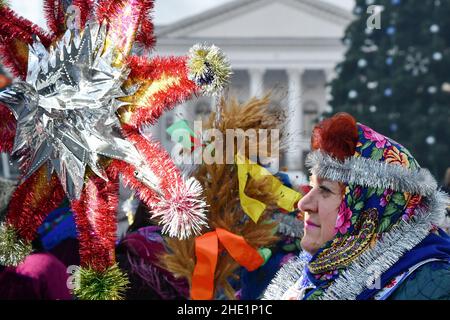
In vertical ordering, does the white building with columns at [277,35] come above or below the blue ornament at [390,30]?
above

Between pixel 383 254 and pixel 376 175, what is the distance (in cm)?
23

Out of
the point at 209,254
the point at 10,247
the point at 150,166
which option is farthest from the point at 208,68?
the point at 209,254

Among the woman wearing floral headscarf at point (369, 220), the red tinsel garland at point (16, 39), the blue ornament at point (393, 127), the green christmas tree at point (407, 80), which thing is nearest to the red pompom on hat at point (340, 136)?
the woman wearing floral headscarf at point (369, 220)

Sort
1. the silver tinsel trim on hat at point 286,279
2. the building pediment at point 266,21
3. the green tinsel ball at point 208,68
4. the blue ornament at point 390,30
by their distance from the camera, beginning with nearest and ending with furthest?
the green tinsel ball at point 208,68 < the silver tinsel trim on hat at point 286,279 < the blue ornament at point 390,30 < the building pediment at point 266,21

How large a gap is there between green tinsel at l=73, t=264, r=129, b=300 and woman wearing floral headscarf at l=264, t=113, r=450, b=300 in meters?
0.63

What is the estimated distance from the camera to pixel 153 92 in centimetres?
166

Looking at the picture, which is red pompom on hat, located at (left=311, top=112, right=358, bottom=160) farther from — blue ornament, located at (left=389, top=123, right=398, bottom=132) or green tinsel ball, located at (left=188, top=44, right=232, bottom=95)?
blue ornament, located at (left=389, top=123, right=398, bottom=132)

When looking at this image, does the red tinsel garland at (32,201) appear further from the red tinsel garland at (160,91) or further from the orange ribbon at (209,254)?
the orange ribbon at (209,254)

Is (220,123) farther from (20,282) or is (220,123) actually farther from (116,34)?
(20,282)

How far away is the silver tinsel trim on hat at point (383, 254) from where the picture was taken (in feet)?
6.04

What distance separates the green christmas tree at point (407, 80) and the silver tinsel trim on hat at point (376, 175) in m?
10.9

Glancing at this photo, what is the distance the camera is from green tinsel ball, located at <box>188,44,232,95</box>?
158 centimetres

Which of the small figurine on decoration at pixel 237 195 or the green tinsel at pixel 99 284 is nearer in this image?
the green tinsel at pixel 99 284
